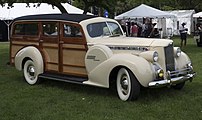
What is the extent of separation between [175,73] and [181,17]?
36.5 metres

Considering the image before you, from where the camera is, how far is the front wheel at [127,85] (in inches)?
282

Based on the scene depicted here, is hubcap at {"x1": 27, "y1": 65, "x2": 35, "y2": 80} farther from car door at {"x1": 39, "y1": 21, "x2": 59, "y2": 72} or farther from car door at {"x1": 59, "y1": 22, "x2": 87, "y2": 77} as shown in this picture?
car door at {"x1": 59, "y1": 22, "x2": 87, "y2": 77}

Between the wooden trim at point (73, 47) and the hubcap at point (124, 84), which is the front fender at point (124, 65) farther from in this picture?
the wooden trim at point (73, 47)

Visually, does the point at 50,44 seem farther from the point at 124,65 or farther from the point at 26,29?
the point at 124,65

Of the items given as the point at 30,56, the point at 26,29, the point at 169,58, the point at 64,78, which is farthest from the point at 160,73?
the point at 26,29

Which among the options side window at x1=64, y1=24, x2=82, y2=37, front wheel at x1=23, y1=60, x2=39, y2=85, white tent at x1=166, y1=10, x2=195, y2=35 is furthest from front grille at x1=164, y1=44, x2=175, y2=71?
white tent at x1=166, y1=10, x2=195, y2=35

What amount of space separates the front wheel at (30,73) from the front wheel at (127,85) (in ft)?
8.73

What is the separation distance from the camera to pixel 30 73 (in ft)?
31.7

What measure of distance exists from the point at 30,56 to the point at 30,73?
0.57 metres

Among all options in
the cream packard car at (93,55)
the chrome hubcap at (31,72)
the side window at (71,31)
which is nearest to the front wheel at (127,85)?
the cream packard car at (93,55)

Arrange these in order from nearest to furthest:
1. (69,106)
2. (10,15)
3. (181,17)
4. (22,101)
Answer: (69,106) < (22,101) < (10,15) < (181,17)

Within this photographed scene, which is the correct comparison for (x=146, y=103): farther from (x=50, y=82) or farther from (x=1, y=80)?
(x=1, y=80)

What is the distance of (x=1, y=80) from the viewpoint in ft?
33.8

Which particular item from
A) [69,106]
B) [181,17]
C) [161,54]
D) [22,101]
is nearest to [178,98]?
[161,54]
